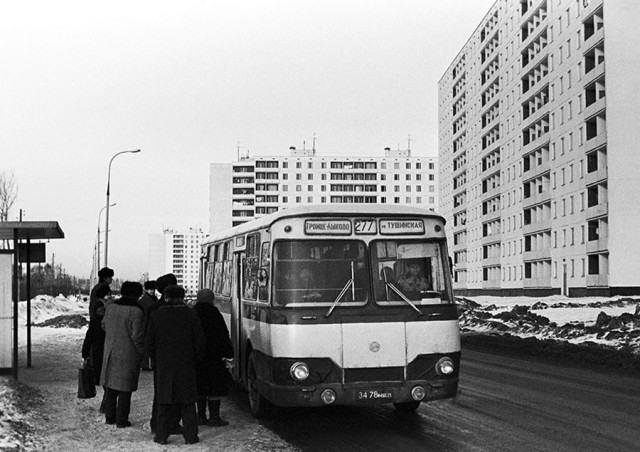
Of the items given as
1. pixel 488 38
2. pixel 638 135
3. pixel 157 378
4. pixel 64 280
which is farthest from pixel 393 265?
pixel 488 38

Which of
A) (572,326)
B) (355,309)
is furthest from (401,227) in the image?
(572,326)

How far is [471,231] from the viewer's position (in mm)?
99562

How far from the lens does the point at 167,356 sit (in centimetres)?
897

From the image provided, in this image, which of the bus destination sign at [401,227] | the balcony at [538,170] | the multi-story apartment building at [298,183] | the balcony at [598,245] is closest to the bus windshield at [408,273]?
the bus destination sign at [401,227]

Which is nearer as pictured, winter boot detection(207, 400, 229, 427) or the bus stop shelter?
winter boot detection(207, 400, 229, 427)

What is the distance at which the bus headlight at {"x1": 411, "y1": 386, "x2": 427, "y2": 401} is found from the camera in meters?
9.51

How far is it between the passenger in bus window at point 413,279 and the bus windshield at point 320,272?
0.50 meters

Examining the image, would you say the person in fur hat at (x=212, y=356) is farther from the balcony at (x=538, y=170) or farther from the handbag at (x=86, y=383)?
the balcony at (x=538, y=170)

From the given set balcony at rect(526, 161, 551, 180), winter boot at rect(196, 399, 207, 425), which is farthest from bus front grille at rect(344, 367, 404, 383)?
balcony at rect(526, 161, 551, 180)

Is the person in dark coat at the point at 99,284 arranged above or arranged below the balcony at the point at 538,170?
below

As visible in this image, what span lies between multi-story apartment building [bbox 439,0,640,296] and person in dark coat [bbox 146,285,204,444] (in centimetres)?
5246

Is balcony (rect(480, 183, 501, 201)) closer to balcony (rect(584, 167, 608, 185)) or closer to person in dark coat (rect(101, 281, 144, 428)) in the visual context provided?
balcony (rect(584, 167, 608, 185))

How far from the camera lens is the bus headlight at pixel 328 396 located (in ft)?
30.7

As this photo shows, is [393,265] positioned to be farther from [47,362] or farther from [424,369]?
[47,362]
